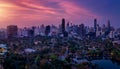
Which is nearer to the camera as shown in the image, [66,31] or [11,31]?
[11,31]

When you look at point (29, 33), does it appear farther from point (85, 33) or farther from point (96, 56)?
point (96, 56)

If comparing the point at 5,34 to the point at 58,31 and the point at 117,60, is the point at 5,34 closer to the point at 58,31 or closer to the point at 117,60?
the point at 58,31

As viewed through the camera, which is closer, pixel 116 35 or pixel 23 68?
pixel 23 68

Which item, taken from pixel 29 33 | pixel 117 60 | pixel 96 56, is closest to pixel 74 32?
pixel 29 33

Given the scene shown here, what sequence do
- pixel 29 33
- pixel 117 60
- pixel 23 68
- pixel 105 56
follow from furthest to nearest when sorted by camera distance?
pixel 29 33 < pixel 105 56 < pixel 117 60 < pixel 23 68

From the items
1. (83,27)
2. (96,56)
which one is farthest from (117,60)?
(83,27)

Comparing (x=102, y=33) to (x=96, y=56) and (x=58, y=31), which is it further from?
(x=96, y=56)

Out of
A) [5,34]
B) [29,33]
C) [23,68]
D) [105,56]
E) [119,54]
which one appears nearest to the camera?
[23,68]

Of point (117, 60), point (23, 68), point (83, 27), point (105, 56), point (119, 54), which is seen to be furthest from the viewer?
point (83, 27)

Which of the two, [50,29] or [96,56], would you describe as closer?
[96,56]

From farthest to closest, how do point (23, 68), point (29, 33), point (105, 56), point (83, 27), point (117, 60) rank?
point (83, 27), point (29, 33), point (105, 56), point (117, 60), point (23, 68)
